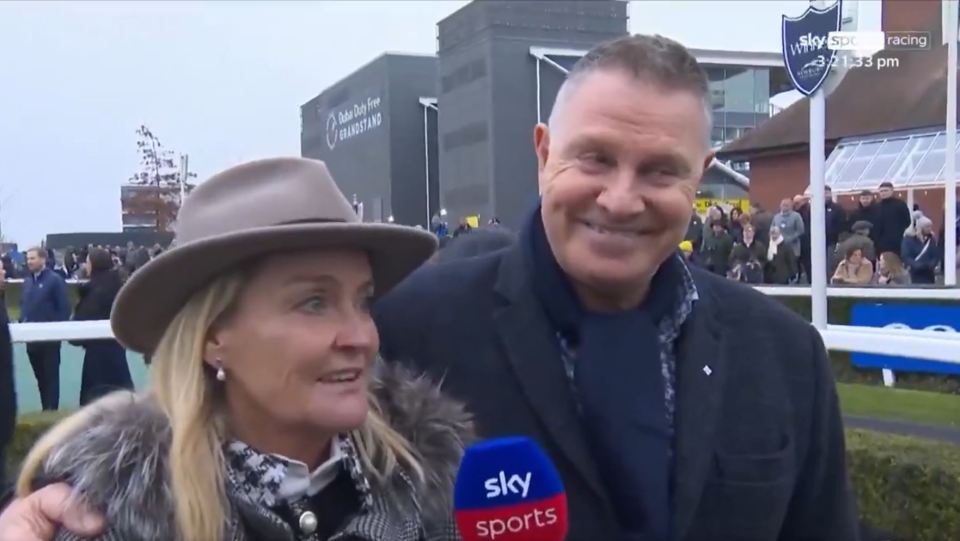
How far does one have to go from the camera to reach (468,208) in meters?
54.7

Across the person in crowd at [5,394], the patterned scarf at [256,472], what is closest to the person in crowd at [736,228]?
the person in crowd at [5,394]

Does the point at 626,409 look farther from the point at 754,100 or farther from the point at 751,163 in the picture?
the point at 754,100

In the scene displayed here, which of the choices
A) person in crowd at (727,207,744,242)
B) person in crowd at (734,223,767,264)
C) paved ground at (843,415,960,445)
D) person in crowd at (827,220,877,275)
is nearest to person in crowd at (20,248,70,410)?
paved ground at (843,415,960,445)

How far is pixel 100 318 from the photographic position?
10203 mm

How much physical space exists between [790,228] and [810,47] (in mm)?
7511

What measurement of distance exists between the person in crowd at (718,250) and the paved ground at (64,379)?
8270 millimetres

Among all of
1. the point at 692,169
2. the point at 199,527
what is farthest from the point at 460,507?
the point at 692,169

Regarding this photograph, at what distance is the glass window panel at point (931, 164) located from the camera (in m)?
25.7

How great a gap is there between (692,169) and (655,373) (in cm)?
44

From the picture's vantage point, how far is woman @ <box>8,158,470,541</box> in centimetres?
185

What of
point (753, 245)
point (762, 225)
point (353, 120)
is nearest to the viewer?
point (753, 245)

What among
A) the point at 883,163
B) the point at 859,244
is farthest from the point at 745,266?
the point at 883,163

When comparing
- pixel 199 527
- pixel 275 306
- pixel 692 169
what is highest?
pixel 692 169

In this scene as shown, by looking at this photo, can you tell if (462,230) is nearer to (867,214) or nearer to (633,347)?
(633,347)
